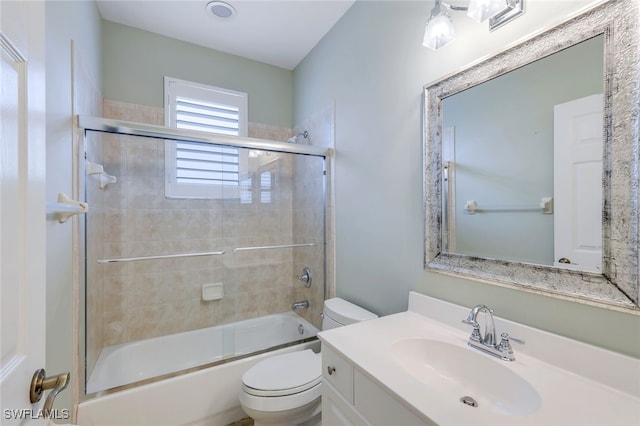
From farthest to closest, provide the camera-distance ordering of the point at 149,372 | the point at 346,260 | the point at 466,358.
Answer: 1. the point at 346,260
2. the point at 149,372
3. the point at 466,358

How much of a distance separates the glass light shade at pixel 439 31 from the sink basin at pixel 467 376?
3.97 feet

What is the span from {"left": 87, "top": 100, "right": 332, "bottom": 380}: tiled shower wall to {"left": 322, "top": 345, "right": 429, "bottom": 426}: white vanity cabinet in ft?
3.69

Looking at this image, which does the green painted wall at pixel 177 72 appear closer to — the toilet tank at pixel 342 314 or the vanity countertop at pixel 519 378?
the toilet tank at pixel 342 314

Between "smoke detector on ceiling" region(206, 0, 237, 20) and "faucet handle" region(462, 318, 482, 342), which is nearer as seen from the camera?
"faucet handle" region(462, 318, 482, 342)

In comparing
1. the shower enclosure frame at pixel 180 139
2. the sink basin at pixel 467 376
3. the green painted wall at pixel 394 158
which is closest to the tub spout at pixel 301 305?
the shower enclosure frame at pixel 180 139

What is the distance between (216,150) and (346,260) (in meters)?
1.22

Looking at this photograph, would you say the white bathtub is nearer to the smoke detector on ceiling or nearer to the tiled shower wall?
the tiled shower wall

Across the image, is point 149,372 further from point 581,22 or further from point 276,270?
point 581,22

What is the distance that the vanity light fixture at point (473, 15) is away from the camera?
3.24 ft

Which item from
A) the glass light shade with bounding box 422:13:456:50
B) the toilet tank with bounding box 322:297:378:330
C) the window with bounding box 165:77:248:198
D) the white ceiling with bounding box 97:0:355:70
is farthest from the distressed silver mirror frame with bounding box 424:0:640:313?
the window with bounding box 165:77:248:198

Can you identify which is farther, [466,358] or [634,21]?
[466,358]

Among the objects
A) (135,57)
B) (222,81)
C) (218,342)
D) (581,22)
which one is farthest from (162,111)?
(581,22)

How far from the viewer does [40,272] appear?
24.8 inches

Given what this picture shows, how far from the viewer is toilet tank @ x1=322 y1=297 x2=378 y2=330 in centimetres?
161
